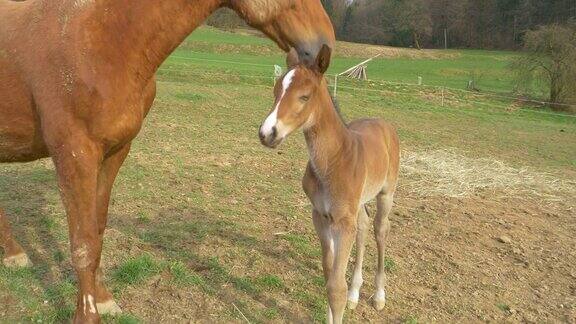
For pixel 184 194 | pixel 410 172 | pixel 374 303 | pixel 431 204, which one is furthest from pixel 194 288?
pixel 410 172

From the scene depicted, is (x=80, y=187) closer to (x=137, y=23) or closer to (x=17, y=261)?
(x=137, y=23)

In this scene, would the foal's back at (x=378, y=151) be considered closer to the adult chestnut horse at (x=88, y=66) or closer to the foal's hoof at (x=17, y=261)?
the adult chestnut horse at (x=88, y=66)

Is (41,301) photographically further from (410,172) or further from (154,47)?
(410,172)

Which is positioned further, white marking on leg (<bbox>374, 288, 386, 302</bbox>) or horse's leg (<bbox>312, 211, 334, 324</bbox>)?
white marking on leg (<bbox>374, 288, 386, 302</bbox>)

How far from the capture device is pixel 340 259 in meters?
3.07

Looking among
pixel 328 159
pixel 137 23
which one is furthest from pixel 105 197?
pixel 328 159

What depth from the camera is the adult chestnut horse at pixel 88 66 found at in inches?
97.7

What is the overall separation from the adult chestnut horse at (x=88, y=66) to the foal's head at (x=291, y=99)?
0.22 meters

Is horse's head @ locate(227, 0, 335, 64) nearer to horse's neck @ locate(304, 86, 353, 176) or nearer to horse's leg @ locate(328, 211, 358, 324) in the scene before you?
horse's neck @ locate(304, 86, 353, 176)

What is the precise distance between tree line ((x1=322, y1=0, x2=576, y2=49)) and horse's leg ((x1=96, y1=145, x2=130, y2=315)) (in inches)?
2279

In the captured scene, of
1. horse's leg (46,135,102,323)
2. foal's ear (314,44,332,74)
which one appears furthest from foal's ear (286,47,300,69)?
horse's leg (46,135,102,323)

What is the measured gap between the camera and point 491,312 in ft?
12.5

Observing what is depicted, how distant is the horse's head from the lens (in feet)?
8.03

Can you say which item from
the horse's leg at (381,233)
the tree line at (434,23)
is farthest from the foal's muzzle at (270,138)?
the tree line at (434,23)
